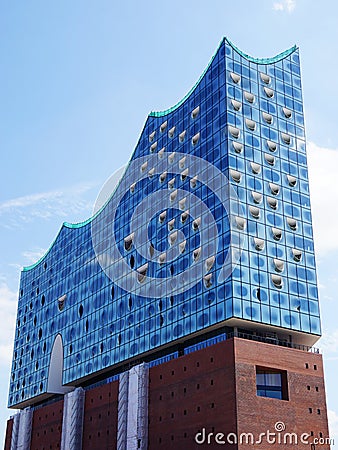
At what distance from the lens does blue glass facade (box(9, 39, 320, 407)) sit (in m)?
51.9

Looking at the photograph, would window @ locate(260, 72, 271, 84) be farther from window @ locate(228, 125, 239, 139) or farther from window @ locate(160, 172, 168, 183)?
window @ locate(160, 172, 168, 183)

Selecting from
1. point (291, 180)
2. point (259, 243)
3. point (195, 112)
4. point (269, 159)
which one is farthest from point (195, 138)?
point (259, 243)

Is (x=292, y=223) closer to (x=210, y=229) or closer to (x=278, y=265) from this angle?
(x=278, y=265)

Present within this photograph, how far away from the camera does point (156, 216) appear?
62.3m

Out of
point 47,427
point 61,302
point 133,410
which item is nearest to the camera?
point 133,410

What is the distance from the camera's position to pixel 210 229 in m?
54.0

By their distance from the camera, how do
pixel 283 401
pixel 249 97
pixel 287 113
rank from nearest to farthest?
pixel 283 401, pixel 249 97, pixel 287 113

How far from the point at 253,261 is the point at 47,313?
125ft

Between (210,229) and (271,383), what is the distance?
13.3 m

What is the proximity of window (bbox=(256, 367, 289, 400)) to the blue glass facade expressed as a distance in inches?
146

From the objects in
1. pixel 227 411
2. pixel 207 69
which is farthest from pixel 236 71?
pixel 227 411

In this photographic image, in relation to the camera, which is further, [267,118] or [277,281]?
[267,118]

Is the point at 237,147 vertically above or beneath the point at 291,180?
above

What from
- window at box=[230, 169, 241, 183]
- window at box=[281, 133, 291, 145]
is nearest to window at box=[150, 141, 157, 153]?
window at box=[281, 133, 291, 145]
